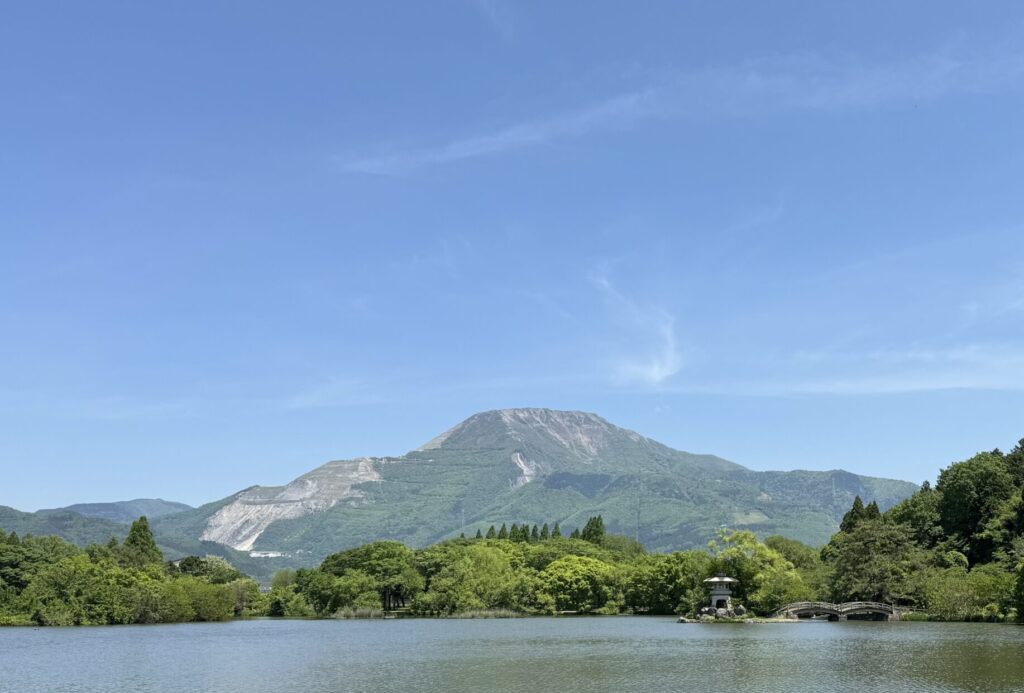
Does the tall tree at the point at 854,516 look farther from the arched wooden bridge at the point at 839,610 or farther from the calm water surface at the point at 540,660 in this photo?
the calm water surface at the point at 540,660

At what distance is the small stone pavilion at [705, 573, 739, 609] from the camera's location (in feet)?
316

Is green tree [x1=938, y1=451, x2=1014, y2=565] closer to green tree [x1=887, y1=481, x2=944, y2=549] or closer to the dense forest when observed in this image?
the dense forest

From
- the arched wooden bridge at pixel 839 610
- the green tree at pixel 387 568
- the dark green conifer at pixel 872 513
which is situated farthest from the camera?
the green tree at pixel 387 568

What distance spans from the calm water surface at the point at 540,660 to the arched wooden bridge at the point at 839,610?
807 centimetres

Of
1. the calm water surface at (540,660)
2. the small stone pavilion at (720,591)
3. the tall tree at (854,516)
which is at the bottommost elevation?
the calm water surface at (540,660)

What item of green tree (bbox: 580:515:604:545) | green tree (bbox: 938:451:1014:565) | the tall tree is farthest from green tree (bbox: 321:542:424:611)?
green tree (bbox: 938:451:1014:565)

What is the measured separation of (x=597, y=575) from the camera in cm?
12369

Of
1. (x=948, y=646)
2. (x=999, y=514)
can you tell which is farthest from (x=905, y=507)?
(x=948, y=646)

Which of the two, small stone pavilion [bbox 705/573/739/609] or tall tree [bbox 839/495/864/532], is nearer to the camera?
small stone pavilion [bbox 705/573/739/609]

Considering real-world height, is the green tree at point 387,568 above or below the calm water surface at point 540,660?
above

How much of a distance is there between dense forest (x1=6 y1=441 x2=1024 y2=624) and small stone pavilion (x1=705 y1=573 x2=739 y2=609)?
295cm

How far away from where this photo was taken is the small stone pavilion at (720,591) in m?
96.4

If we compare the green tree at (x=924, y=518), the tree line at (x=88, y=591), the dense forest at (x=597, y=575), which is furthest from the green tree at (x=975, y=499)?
the tree line at (x=88, y=591)

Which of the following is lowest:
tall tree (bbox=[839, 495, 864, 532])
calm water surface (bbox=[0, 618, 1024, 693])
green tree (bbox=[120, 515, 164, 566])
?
calm water surface (bbox=[0, 618, 1024, 693])
